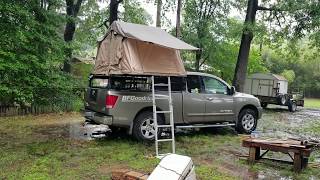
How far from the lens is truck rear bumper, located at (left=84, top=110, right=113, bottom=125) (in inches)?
338

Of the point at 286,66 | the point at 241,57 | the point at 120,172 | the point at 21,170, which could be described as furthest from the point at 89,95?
the point at 286,66

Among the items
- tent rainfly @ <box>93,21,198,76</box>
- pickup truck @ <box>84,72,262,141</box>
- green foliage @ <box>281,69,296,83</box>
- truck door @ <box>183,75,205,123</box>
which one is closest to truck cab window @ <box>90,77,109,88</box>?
pickup truck @ <box>84,72,262,141</box>

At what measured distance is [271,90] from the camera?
2178 centimetres

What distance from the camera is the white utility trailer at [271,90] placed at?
68.0ft

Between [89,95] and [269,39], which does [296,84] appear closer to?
[269,39]

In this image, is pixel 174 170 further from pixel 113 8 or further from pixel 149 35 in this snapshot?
pixel 113 8

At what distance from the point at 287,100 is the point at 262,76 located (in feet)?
8.82

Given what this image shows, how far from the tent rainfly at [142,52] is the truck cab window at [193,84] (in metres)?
1.81

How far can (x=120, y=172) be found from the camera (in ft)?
18.7

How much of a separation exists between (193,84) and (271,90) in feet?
42.3

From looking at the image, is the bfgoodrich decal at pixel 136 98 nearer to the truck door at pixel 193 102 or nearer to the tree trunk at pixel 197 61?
the truck door at pixel 193 102

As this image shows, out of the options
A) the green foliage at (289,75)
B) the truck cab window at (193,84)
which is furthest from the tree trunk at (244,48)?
the green foliage at (289,75)

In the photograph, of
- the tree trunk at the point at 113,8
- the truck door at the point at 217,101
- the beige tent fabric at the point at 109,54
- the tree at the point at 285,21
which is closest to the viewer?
the beige tent fabric at the point at 109,54

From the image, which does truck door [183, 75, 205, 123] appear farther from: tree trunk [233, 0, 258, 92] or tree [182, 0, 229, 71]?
tree [182, 0, 229, 71]
